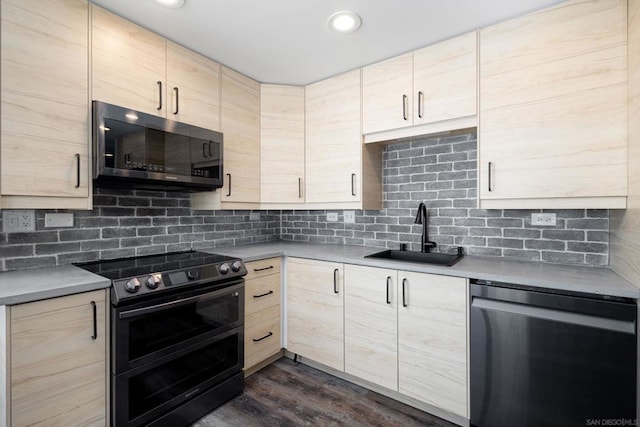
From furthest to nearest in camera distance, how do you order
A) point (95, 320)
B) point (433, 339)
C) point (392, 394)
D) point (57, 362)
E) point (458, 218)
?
point (458, 218) → point (392, 394) → point (433, 339) → point (95, 320) → point (57, 362)

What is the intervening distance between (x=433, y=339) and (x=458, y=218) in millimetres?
945

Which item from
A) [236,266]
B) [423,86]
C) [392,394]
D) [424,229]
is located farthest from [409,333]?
[423,86]

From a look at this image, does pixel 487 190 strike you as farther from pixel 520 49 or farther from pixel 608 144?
pixel 520 49

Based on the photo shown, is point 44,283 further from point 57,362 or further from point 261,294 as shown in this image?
point 261,294

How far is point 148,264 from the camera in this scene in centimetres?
198

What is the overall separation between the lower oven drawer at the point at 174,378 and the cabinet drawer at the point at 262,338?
13 centimetres

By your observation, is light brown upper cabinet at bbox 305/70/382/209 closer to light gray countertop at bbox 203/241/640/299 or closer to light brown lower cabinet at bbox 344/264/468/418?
light gray countertop at bbox 203/241/640/299

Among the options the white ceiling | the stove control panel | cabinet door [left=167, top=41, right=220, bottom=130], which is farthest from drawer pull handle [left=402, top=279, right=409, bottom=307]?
cabinet door [left=167, top=41, right=220, bottom=130]

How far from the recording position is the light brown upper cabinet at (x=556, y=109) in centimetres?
158

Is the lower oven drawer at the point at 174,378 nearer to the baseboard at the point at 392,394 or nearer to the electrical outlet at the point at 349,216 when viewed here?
the baseboard at the point at 392,394

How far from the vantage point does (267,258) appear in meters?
2.45

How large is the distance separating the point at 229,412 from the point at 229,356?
0.32 m

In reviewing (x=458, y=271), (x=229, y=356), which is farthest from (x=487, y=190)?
(x=229, y=356)

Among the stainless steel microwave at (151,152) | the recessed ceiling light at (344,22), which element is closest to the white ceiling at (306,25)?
the recessed ceiling light at (344,22)
